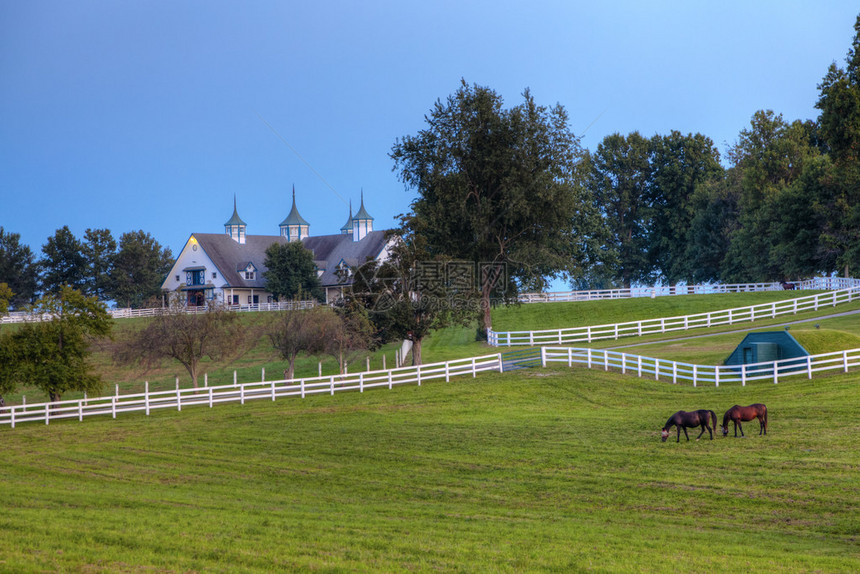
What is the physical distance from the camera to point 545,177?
4656 centimetres

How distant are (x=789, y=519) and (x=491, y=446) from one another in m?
9.27

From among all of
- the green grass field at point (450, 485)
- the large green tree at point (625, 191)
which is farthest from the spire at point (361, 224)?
the green grass field at point (450, 485)

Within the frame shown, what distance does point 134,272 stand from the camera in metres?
95.6

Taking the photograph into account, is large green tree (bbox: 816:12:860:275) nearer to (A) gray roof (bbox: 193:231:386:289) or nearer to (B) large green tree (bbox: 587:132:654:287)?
(B) large green tree (bbox: 587:132:654:287)

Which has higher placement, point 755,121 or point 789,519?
point 755,121

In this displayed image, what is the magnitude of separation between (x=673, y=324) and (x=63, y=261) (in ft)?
237

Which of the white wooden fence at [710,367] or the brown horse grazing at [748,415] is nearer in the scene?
the brown horse grazing at [748,415]

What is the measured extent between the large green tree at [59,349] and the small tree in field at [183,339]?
12.1 feet

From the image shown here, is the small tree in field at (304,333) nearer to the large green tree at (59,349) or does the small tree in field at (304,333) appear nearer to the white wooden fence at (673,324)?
the large green tree at (59,349)

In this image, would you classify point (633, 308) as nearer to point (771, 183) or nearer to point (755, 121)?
point (771, 183)

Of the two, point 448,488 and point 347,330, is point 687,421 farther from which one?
point 347,330

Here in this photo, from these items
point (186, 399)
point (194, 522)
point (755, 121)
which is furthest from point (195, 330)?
point (755, 121)

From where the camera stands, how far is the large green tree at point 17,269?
299ft

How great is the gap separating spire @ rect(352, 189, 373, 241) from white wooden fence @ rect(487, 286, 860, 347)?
130ft
